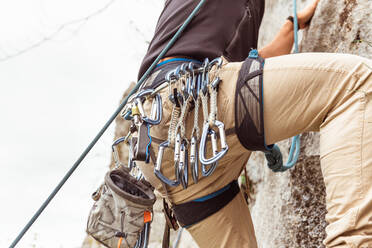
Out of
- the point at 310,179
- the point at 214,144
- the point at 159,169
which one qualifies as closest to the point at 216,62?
the point at 214,144

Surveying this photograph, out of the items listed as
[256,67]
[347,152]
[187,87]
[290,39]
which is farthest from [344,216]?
[290,39]

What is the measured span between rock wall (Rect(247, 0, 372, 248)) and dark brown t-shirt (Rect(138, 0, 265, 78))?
732 millimetres

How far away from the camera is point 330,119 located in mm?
1427

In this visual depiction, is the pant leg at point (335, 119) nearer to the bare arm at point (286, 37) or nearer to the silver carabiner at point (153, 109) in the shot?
the silver carabiner at point (153, 109)

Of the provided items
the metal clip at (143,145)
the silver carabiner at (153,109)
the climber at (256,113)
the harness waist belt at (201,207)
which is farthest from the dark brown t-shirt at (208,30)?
the harness waist belt at (201,207)

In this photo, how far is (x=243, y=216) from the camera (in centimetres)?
205

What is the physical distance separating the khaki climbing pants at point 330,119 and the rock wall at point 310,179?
759mm

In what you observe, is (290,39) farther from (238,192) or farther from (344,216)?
(344,216)

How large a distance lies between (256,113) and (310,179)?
3.47 feet

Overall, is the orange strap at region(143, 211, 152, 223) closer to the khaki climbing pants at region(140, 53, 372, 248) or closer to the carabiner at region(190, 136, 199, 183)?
the khaki climbing pants at region(140, 53, 372, 248)

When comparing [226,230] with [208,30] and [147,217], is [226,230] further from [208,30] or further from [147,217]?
[208,30]

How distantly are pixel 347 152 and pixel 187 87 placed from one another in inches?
25.6

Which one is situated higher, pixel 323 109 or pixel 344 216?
pixel 323 109

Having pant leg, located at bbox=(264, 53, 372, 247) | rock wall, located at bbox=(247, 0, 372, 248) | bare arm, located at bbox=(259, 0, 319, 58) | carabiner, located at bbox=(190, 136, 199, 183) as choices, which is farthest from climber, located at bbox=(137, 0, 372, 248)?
bare arm, located at bbox=(259, 0, 319, 58)
